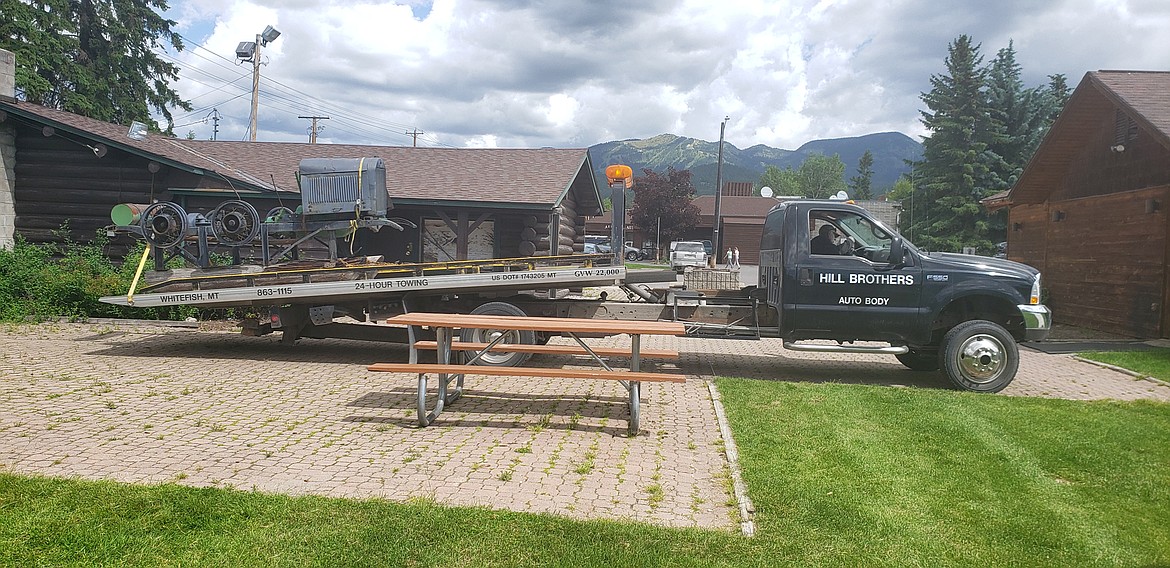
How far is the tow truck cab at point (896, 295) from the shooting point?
827 centimetres

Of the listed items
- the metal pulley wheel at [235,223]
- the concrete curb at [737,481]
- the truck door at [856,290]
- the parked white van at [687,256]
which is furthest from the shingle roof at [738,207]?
the concrete curb at [737,481]

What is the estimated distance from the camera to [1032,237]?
58.6 ft

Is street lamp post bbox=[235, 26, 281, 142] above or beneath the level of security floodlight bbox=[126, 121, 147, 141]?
above

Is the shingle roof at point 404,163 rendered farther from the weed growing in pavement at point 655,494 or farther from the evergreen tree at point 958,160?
the evergreen tree at point 958,160

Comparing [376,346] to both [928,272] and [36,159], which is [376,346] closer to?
[928,272]

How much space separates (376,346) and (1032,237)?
1566 centimetres

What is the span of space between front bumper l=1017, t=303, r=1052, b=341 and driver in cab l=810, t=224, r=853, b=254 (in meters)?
2.02

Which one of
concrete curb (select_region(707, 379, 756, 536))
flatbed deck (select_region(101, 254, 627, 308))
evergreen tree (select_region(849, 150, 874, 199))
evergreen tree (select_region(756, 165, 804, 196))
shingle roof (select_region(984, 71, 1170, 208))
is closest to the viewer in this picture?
concrete curb (select_region(707, 379, 756, 536))

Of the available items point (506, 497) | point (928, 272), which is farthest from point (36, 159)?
point (928, 272)

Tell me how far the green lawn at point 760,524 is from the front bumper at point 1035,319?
9.88 feet

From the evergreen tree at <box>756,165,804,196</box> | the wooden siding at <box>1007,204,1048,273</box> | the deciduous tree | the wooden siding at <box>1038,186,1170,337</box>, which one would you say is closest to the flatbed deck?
the wooden siding at <box>1038,186,1170,337</box>

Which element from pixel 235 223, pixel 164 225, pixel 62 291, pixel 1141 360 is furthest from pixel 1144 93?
pixel 62 291

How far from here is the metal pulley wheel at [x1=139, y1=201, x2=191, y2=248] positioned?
9.42 m

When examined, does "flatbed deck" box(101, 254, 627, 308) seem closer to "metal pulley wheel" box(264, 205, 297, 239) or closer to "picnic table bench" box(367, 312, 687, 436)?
"metal pulley wheel" box(264, 205, 297, 239)
